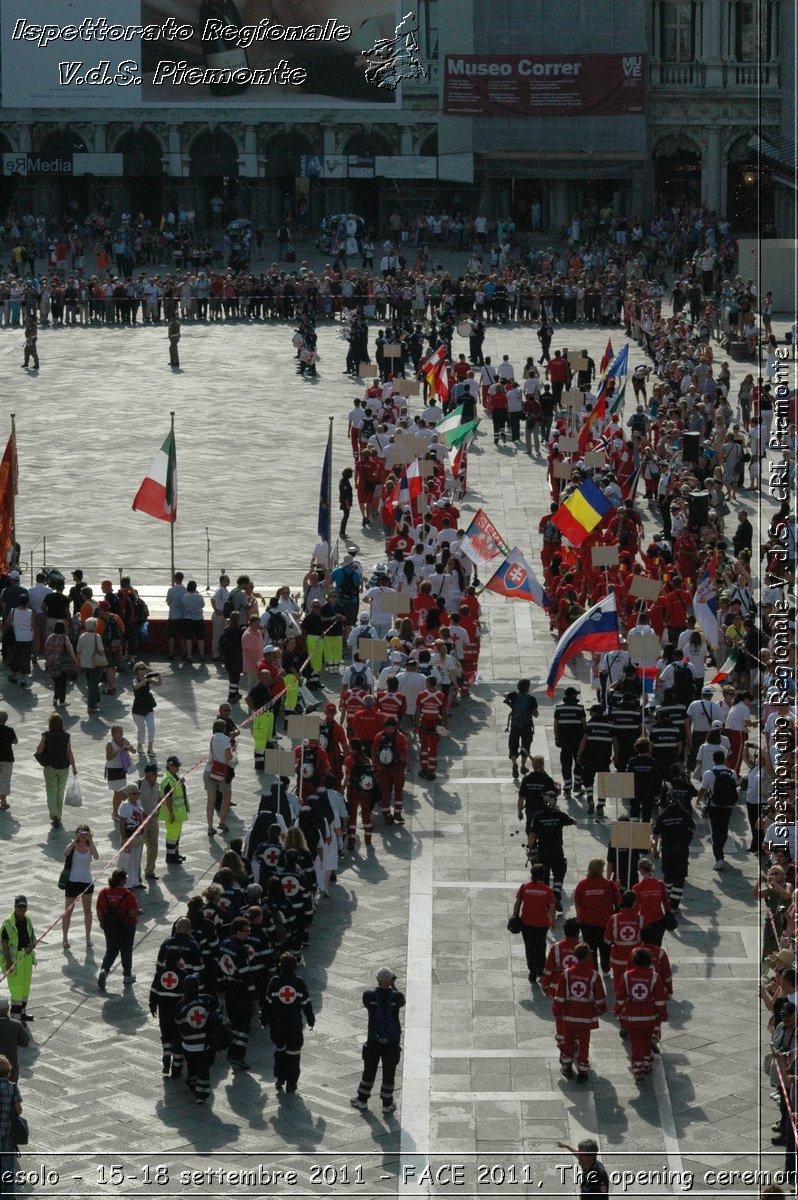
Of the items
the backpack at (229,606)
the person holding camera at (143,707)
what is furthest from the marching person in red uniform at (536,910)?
the backpack at (229,606)

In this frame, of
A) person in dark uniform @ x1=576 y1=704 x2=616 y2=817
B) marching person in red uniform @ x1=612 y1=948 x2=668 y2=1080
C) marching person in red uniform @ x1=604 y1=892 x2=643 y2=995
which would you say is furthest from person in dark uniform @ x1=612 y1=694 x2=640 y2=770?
marching person in red uniform @ x1=612 y1=948 x2=668 y2=1080

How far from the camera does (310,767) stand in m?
20.3

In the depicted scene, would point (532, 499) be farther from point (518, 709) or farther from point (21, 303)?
point (21, 303)

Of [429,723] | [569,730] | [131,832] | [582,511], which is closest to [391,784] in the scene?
[429,723]

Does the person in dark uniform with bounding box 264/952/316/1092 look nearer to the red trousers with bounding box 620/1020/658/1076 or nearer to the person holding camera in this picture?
the red trousers with bounding box 620/1020/658/1076

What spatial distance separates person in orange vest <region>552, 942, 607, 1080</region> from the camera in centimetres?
1581

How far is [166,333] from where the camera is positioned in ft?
166

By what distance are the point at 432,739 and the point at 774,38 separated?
154 feet

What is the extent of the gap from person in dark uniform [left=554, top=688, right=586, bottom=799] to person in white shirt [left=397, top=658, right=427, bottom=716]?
5.54ft

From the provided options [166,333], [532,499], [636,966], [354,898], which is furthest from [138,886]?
[166,333]

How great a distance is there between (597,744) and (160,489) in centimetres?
926

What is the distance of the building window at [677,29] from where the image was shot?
65062 mm

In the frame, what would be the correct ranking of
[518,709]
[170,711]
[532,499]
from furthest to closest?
1. [532,499]
2. [170,711]
3. [518,709]

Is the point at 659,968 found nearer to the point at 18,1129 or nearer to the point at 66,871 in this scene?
the point at 18,1129
